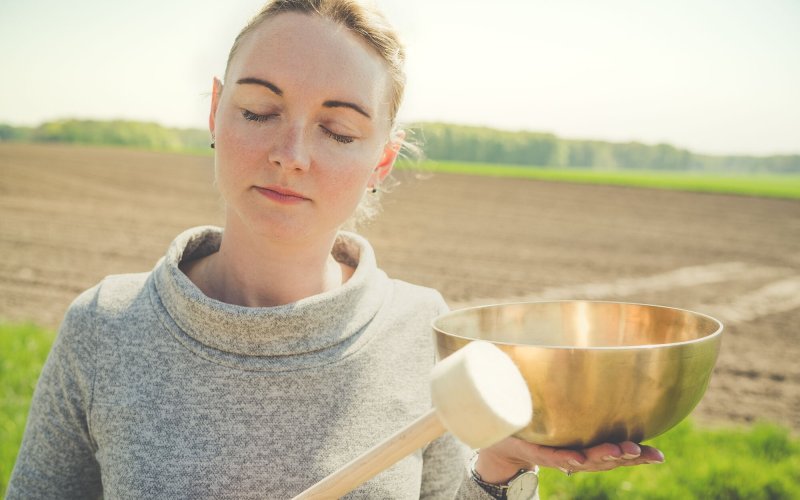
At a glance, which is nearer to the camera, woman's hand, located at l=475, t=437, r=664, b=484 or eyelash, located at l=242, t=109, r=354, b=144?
woman's hand, located at l=475, t=437, r=664, b=484

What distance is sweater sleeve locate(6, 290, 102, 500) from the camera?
5.20ft

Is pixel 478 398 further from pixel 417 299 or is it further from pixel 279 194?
pixel 417 299

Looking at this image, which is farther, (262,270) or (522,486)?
(262,270)

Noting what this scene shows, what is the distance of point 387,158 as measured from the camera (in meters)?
1.98

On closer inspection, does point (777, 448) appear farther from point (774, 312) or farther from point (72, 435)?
point (774, 312)

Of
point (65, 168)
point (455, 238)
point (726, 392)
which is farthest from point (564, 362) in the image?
point (65, 168)

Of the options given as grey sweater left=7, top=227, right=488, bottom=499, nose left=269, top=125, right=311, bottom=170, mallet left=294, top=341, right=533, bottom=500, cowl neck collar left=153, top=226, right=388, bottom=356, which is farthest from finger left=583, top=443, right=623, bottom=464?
nose left=269, top=125, right=311, bottom=170

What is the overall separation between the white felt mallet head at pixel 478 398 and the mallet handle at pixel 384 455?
1.5 inches

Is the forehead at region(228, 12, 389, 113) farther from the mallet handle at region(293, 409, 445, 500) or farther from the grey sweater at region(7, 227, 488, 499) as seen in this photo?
the mallet handle at region(293, 409, 445, 500)

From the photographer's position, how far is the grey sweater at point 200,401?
1553mm

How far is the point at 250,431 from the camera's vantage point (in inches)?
62.0

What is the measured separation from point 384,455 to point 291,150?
78 cm

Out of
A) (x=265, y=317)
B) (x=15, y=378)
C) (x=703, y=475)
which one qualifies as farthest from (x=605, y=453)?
(x=15, y=378)

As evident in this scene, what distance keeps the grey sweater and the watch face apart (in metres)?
0.06
